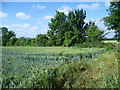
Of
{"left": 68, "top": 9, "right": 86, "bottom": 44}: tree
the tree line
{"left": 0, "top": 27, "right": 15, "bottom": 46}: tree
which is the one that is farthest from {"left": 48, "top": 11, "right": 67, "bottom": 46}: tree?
{"left": 0, "top": 27, "right": 15, "bottom": 46}: tree

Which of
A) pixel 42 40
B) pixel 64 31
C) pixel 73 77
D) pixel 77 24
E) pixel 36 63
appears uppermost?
pixel 77 24

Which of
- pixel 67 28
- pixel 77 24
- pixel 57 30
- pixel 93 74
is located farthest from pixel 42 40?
pixel 93 74

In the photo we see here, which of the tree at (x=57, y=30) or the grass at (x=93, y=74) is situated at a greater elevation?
the tree at (x=57, y=30)

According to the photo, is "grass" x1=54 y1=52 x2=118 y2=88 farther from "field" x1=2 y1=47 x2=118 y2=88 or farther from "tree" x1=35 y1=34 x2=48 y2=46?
"tree" x1=35 y1=34 x2=48 y2=46

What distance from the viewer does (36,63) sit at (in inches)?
95.7

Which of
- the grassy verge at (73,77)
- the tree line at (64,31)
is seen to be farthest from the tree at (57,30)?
the grassy verge at (73,77)

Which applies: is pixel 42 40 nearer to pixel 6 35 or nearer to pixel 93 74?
pixel 6 35

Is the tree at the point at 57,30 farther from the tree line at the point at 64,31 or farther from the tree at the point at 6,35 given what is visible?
the tree at the point at 6,35

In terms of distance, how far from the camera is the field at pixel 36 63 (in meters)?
1.90

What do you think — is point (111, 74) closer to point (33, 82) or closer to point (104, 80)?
point (104, 80)

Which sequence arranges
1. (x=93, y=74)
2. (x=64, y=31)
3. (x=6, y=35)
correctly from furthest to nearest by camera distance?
(x=93, y=74)
(x=64, y=31)
(x=6, y=35)

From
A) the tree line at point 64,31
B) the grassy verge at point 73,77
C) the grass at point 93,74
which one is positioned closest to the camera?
the grassy verge at point 73,77

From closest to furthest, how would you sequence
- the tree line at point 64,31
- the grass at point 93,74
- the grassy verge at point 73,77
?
the grassy verge at point 73,77 → the grass at point 93,74 → the tree line at point 64,31

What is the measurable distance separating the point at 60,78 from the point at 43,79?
282 mm
